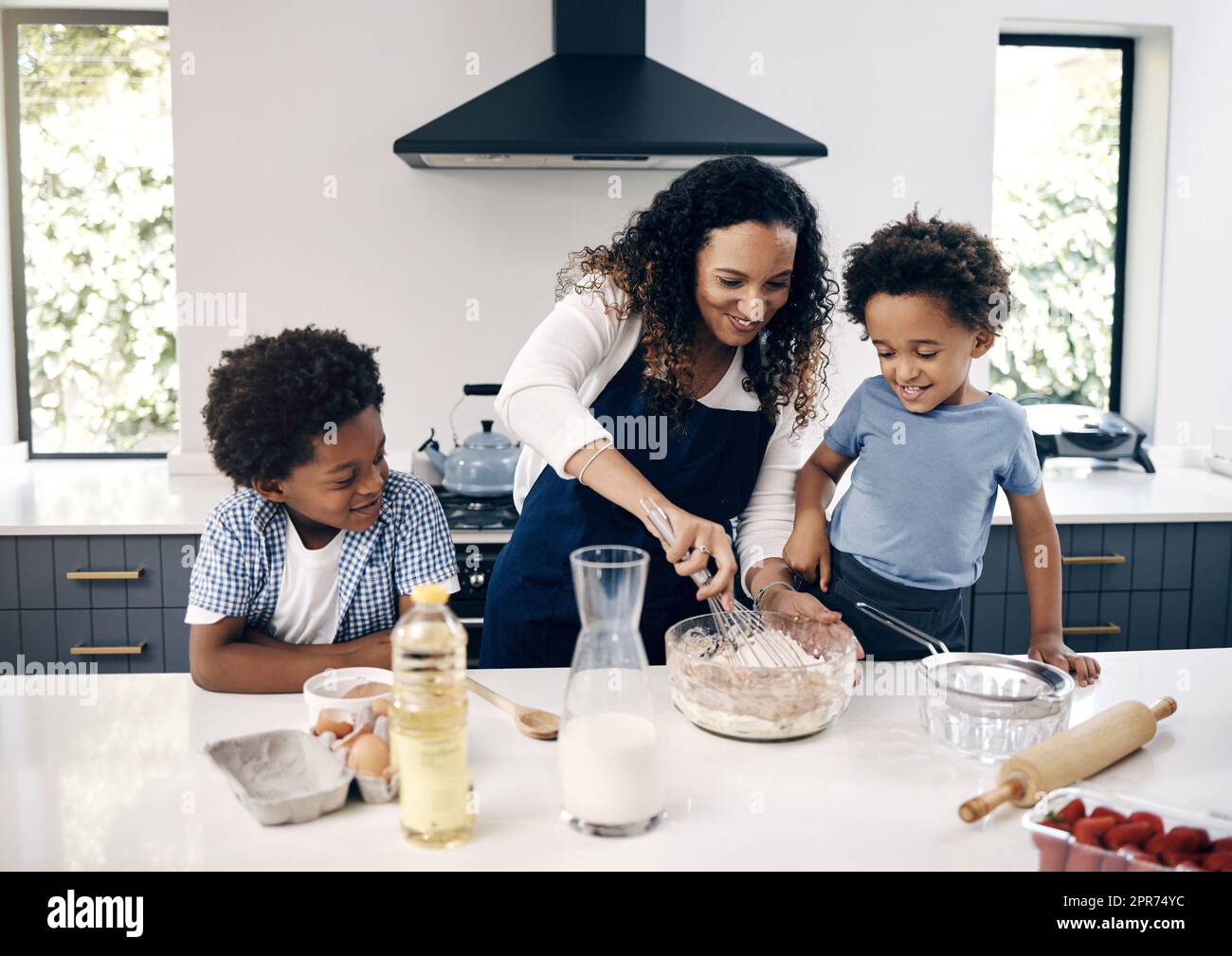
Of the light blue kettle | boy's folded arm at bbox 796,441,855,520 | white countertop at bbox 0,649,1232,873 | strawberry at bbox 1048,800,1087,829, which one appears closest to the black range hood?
the light blue kettle

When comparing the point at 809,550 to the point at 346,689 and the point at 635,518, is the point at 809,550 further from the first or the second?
the point at 346,689

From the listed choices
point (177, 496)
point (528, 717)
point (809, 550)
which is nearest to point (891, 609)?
point (809, 550)

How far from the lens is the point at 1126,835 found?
87 centimetres

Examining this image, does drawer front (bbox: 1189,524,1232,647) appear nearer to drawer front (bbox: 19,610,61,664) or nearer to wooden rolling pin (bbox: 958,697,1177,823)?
wooden rolling pin (bbox: 958,697,1177,823)

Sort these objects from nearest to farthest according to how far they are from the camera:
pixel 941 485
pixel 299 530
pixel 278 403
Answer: pixel 278 403
pixel 299 530
pixel 941 485

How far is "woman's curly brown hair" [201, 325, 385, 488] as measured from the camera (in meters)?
1.37

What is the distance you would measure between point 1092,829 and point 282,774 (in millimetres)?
713

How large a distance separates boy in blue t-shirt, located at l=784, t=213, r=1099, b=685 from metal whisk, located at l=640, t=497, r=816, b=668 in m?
0.33

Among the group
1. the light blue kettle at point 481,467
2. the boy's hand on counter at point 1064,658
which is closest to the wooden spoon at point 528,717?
the boy's hand on counter at point 1064,658

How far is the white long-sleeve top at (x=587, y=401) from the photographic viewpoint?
4.68 feet

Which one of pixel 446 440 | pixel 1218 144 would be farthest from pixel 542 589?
pixel 1218 144

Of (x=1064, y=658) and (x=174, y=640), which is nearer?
(x=1064, y=658)

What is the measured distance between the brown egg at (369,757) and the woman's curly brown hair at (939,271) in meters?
0.95

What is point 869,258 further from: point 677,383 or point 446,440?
point 446,440
